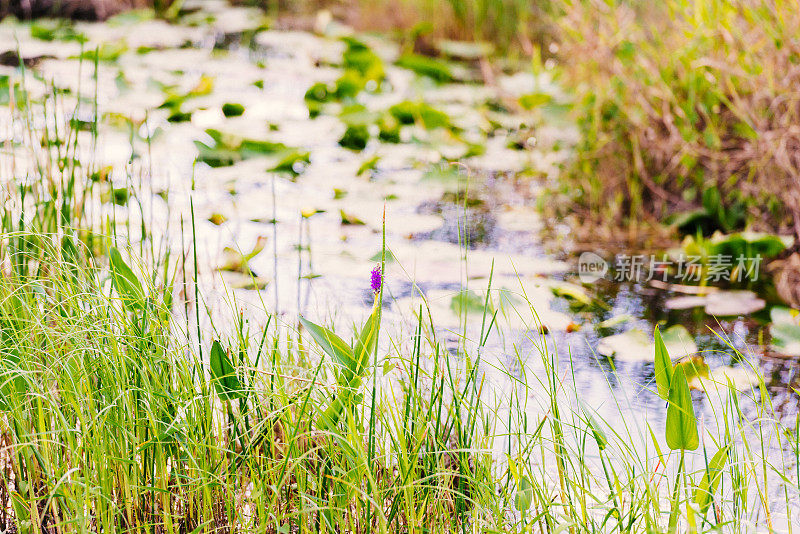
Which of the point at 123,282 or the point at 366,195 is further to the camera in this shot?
the point at 366,195

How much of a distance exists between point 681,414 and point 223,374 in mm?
621

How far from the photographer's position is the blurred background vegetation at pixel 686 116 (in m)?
2.17

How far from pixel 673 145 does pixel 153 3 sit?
3.99m

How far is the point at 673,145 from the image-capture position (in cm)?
239

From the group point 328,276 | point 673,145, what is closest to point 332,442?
point 328,276

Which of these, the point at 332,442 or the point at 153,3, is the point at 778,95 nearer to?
the point at 332,442

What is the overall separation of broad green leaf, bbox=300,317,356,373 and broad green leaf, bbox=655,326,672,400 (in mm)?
409

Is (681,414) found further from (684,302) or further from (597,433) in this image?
(684,302)

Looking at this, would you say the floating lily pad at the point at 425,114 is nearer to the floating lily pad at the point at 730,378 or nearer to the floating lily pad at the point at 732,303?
the floating lily pad at the point at 732,303

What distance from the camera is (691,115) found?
2320 mm

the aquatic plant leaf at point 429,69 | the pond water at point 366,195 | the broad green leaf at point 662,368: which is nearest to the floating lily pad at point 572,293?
the pond water at point 366,195

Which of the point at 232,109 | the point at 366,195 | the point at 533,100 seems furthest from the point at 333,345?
the point at 232,109

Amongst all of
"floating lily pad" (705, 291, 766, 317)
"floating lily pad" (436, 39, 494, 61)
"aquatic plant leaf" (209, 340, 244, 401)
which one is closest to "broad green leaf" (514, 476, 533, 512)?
"aquatic plant leaf" (209, 340, 244, 401)

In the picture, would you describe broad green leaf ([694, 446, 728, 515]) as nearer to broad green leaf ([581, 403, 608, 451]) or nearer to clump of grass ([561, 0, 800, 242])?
broad green leaf ([581, 403, 608, 451])
